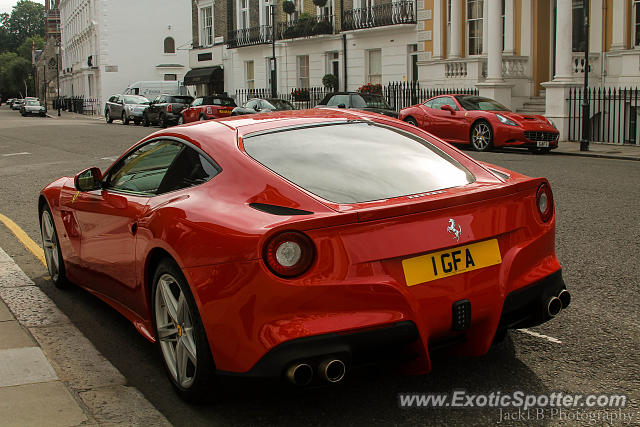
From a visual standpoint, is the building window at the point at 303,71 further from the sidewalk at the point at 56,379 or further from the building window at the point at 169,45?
the sidewalk at the point at 56,379

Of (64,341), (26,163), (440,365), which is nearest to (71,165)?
(26,163)

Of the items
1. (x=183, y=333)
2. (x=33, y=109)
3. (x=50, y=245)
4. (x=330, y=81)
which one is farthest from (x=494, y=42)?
(x=33, y=109)

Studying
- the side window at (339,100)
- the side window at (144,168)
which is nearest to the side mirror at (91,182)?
the side window at (144,168)

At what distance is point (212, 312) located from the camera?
3566 millimetres

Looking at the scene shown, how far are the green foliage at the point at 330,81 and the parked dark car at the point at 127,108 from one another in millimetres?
9908

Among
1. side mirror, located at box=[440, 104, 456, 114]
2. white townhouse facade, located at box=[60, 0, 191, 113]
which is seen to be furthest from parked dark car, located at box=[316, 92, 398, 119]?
white townhouse facade, located at box=[60, 0, 191, 113]

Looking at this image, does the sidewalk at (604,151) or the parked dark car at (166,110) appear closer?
the sidewalk at (604,151)

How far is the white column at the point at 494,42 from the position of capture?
2567 cm

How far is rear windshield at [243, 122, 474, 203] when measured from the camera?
154 inches

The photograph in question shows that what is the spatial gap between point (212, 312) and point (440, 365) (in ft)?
4.70

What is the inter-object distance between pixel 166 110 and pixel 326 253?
35.3 m

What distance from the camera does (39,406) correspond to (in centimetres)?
380

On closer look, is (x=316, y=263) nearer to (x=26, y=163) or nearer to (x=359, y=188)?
(x=359, y=188)

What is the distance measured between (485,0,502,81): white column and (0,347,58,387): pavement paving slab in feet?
76.5
